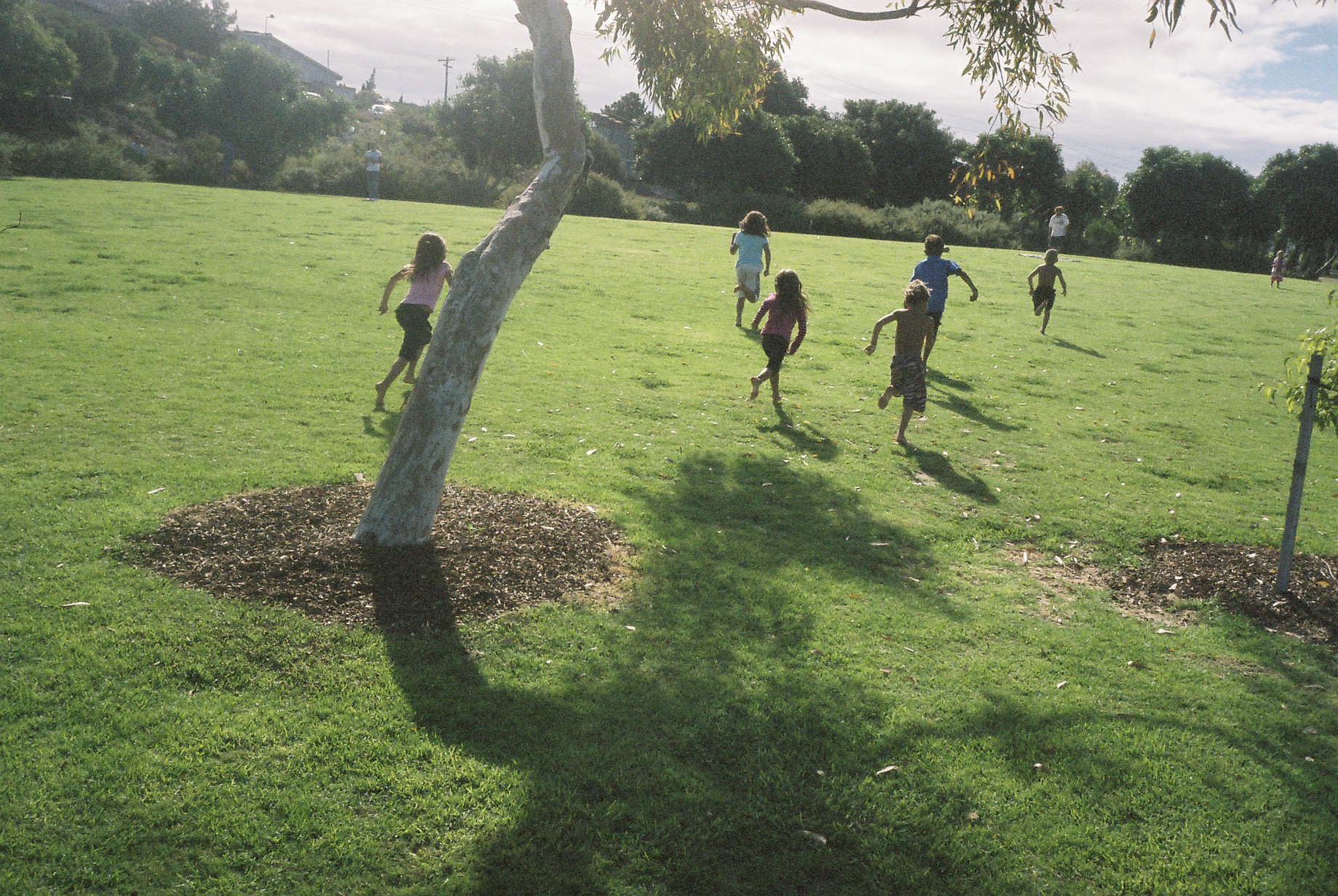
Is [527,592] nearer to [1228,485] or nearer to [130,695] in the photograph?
[130,695]

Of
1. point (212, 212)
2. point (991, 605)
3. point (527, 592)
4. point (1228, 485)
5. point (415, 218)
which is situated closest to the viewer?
point (527, 592)

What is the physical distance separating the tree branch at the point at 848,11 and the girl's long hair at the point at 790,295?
417 cm

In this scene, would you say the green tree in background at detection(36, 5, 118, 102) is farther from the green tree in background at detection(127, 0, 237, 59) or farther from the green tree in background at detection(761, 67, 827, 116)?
the green tree in background at detection(761, 67, 827, 116)

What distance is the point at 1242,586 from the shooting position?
804 cm

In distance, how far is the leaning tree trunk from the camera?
6734mm

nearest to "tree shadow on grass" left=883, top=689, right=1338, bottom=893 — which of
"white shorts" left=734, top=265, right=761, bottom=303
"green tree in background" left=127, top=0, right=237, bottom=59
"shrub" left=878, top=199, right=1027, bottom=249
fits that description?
"white shorts" left=734, top=265, right=761, bottom=303

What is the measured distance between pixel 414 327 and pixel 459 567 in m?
5.04

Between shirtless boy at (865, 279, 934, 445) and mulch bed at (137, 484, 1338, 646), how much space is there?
3627mm

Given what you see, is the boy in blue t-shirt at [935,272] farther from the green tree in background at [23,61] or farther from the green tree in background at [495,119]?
the green tree in background at [23,61]

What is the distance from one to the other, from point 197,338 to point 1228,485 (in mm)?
14496

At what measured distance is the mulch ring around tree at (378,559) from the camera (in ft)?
20.4

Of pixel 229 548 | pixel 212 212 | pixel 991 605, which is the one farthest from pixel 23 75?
pixel 991 605

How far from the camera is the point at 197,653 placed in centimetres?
548

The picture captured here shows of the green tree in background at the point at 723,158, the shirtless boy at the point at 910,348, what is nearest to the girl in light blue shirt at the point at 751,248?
the shirtless boy at the point at 910,348
